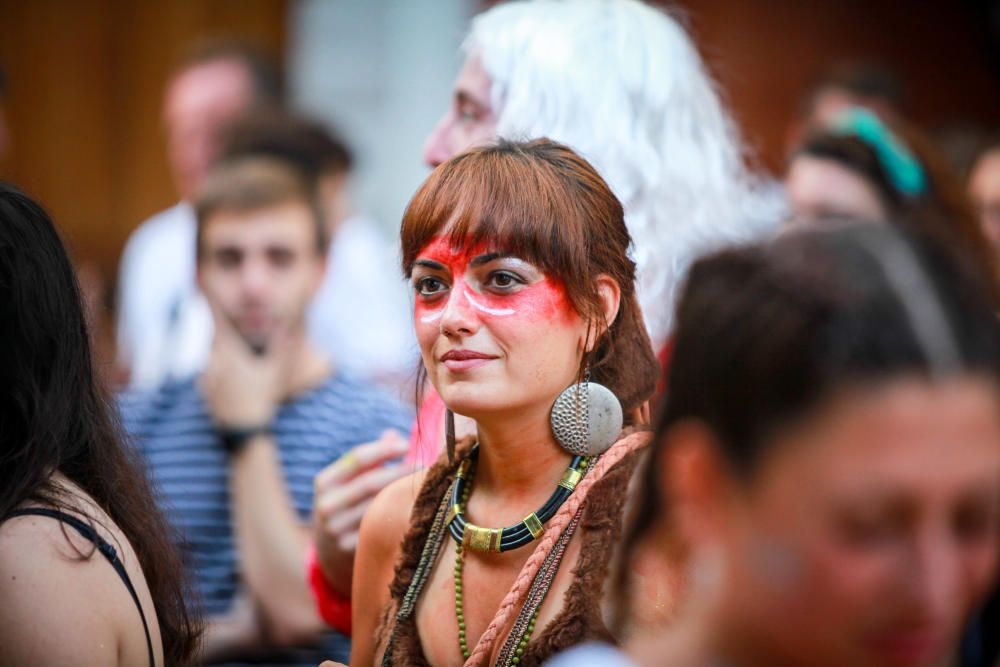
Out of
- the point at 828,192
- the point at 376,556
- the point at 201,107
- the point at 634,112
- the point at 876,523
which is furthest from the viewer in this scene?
the point at 201,107

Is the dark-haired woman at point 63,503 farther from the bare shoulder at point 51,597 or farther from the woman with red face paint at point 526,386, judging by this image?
the woman with red face paint at point 526,386

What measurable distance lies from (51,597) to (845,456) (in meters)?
1.36

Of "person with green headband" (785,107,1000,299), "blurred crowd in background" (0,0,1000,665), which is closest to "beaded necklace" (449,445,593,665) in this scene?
"blurred crowd in background" (0,0,1000,665)

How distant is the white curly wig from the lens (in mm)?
2699

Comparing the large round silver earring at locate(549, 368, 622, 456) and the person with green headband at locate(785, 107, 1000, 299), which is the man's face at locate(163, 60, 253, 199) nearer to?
the person with green headband at locate(785, 107, 1000, 299)

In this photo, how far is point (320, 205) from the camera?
13.6 feet

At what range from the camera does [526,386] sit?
1983 millimetres

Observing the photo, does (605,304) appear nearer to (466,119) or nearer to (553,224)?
(553,224)

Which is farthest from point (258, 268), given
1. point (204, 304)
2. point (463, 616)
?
point (463, 616)

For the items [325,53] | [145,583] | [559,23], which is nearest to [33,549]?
[145,583]

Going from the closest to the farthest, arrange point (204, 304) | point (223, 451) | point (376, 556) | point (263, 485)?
point (376, 556), point (263, 485), point (223, 451), point (204, 304)

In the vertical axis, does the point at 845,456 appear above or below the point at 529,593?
above

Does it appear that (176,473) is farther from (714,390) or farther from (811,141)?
(714,390)

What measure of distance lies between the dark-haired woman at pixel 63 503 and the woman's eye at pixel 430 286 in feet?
2.31
